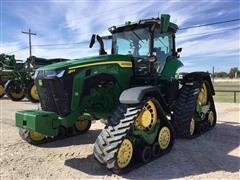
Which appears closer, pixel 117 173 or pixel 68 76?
pixel 117 173

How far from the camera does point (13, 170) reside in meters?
4.80

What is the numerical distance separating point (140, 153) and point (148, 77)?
1.80 m

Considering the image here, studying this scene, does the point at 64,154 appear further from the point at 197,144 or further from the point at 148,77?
the point at 197,144

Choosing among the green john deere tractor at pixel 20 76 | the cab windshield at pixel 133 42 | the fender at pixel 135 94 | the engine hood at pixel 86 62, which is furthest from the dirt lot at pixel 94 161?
the green john deere tractor at pixel 20 76

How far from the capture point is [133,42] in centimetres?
663

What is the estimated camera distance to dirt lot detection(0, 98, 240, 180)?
4.61m

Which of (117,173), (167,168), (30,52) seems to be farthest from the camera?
(30,52)

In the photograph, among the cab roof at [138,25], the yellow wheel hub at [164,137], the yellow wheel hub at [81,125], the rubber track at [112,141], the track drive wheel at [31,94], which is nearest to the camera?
the rubber track at [112,141]

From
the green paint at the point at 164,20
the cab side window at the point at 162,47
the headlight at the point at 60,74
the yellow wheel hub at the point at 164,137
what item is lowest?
the yellow wheel hub at the point at 164,137

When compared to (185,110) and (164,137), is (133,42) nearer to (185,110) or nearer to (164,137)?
(185,110)

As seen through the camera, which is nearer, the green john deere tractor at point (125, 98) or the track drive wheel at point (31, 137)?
the green john deere tractor at point (125, 98)

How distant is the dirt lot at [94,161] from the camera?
4609 mm

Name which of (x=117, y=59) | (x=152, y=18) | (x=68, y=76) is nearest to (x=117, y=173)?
(x=68, y=76)

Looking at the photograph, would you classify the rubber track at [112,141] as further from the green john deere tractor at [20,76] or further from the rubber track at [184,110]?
the green john deere tractor at [20,76]
